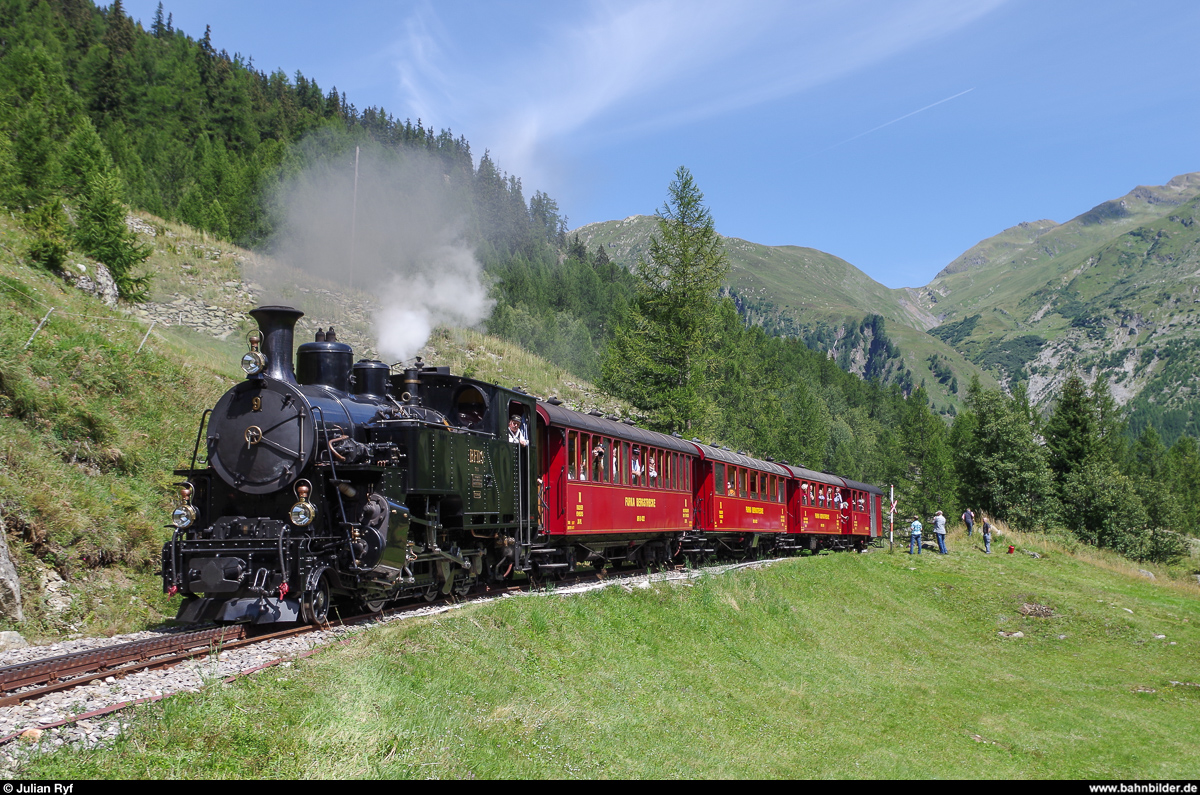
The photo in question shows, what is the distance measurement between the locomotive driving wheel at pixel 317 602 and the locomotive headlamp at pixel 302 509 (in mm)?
694

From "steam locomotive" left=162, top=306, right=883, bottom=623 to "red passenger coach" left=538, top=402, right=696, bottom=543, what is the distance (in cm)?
5

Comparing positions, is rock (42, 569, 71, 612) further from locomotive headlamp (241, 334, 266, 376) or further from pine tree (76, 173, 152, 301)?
pine tree (76, 173, 152, 301)

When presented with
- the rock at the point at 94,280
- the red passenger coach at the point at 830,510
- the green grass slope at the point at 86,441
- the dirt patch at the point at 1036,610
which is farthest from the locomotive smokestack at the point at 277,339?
the red passenger coach at the point at 830,510

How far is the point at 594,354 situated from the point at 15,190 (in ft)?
Result: 140

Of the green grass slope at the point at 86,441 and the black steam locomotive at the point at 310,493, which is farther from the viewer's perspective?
the green grass slope at the point at 86,441

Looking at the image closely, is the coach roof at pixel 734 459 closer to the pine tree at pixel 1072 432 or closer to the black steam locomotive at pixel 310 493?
the black steam locomotive at pixel 310 493

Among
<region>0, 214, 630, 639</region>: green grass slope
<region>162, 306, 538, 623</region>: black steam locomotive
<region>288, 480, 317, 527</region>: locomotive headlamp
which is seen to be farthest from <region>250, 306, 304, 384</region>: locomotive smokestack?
<region>0, 214, 630, 639</region>: green grass slope

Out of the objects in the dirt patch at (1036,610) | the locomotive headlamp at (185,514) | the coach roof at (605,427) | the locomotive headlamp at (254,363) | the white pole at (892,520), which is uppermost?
the locomotive headlamp at (254,363)

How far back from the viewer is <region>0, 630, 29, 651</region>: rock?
8.81 metres

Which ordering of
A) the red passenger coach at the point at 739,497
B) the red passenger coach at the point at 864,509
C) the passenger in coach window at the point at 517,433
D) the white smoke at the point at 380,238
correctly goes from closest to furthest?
the passenger in coach window at the point at 517,433, the red passenger coach at the point at 739,497, the white smoke at the point at 380,238, the red passenger coach at the point at 864,509

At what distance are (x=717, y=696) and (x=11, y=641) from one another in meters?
8.28

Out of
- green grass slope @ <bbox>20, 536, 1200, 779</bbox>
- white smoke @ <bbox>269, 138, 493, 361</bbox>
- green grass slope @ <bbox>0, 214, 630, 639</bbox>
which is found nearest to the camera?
green grass slope @ <bbox>20, 536, 1200, 779</bbox>

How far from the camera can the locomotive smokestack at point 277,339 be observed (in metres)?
10.2

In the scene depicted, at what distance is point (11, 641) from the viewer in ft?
29.2
